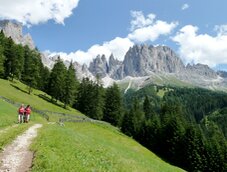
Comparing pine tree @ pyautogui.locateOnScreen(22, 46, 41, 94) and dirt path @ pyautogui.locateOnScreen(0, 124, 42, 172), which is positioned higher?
pine tree @ pyautogui.locateOnScreen(22, 46, 41, 94)

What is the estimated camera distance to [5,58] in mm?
107250

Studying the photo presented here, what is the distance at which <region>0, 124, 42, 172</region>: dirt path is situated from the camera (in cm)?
1806

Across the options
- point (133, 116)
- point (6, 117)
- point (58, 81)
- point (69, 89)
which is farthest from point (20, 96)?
point (6, 117)

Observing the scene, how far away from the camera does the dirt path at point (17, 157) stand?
18.1 m

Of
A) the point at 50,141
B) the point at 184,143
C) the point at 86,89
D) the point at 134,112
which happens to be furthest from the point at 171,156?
the point at 50,141

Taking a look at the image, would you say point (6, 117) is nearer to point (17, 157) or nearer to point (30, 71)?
point (17, 157)

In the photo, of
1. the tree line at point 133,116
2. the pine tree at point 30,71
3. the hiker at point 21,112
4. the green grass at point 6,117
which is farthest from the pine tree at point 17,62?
the hiker at point 21,112

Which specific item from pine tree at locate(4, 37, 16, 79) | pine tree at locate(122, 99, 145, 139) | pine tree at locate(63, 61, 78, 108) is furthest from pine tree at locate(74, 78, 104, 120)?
pine tree at locate(4, 37, 16, 79)

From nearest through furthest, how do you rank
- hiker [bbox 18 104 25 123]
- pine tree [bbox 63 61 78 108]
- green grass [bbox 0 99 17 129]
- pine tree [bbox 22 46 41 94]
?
green grass [bbox 0 99 17 129], hiker [bbox 18 104 25 123], pine tree [bbox 22 46 41 94], pine tree [bbox 63 61 78 108]

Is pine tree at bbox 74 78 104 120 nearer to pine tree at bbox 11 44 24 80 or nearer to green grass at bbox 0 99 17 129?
pine tree at bbox 11 44 24 80

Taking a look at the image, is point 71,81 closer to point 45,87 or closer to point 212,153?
point 45,87

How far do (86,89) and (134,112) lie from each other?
26.5 m

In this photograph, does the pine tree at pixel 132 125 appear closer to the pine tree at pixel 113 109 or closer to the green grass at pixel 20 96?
the pine tree at pixel 113 109

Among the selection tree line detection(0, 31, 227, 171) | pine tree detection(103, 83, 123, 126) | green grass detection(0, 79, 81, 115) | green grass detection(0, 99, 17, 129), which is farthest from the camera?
pine tree detection(103, 83, 123, 126)
